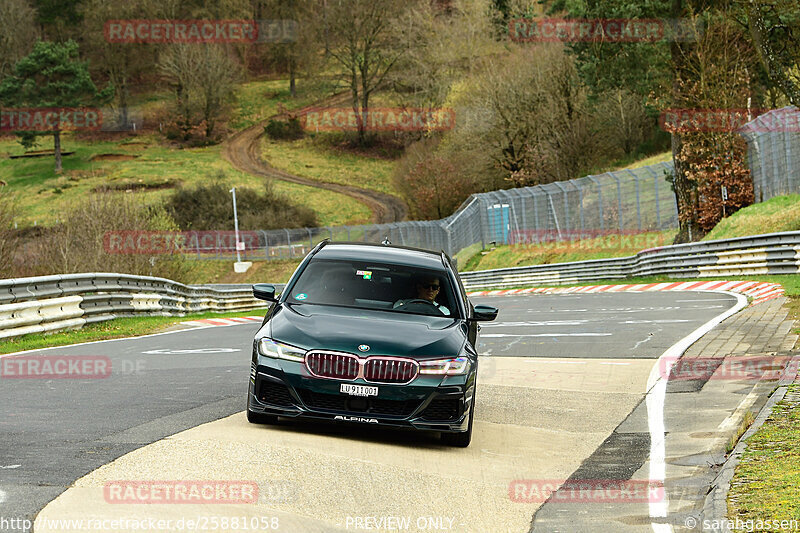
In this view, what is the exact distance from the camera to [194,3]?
124m

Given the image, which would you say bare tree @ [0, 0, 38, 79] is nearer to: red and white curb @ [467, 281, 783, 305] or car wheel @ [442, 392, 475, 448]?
red and white curb @ [467, 281, 783, 305]

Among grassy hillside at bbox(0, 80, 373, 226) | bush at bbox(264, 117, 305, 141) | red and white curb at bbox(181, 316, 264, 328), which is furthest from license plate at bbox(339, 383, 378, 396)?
bush at bbox(264, 117, 305, 141)

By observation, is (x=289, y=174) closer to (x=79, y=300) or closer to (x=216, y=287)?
(x=216, y=287)

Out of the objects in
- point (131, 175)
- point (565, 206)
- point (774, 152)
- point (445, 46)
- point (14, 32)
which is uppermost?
point (14, 32)

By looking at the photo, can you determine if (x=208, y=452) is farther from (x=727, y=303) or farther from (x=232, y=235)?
(x=232, y=235)

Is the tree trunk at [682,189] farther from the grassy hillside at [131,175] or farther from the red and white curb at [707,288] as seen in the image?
the grassy hillside at [131,175]

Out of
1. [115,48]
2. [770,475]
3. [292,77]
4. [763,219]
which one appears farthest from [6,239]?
[292,77]

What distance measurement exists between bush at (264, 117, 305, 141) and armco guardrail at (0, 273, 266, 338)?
8738cm

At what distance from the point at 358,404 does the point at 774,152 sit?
97.1 feet

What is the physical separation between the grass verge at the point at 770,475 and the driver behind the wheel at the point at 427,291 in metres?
2.90

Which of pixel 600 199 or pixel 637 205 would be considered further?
pixel 600 199

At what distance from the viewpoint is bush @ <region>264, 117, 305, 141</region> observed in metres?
119

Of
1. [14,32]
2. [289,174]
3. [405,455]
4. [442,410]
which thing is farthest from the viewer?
[14,32]

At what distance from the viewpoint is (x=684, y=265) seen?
34156 mm
